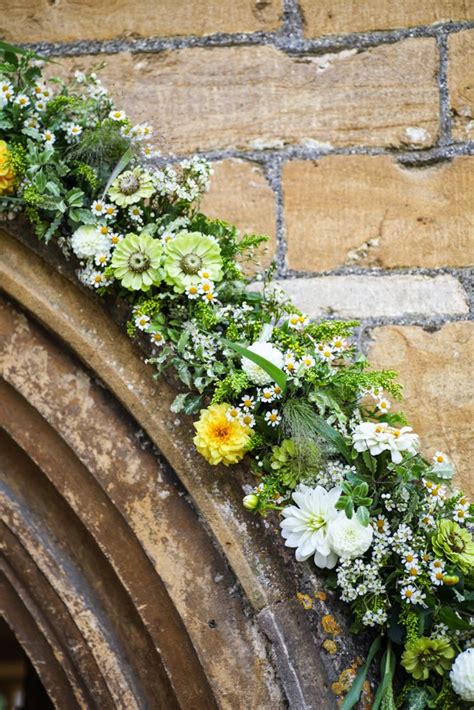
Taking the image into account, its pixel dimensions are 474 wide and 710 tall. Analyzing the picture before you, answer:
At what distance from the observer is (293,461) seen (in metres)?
1.62

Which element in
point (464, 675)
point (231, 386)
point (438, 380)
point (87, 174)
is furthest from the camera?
point (438, 380)

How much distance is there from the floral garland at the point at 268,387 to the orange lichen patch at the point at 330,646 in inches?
2.0

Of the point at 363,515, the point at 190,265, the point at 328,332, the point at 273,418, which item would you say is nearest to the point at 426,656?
the point at 363,515

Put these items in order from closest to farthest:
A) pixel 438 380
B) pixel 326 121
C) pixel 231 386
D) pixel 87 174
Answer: pixel 231 386 < pixel 87 174 < pixel 438 380 < pixel 326 121

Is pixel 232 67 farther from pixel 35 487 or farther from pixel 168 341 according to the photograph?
pixel 35 487

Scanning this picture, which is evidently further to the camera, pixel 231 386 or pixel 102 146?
pixel 102 146

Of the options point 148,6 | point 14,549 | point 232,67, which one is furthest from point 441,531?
point 148,6

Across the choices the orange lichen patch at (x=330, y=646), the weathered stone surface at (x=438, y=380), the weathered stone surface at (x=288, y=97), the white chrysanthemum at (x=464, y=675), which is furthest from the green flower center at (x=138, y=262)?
the white chrysanthemum at (x=464, y=675)

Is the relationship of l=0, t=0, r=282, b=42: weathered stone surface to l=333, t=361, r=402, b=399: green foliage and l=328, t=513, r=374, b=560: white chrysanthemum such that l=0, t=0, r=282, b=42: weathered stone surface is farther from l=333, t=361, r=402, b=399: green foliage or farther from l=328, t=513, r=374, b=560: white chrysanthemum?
l=328, t=513, r=374, b=560: white chrysanthemum

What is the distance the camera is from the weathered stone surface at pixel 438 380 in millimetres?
1861

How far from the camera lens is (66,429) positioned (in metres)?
1.80

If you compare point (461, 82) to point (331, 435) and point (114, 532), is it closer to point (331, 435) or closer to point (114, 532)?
point (331, 435)

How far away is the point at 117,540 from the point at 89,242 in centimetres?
62

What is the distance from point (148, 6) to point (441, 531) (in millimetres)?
1358
